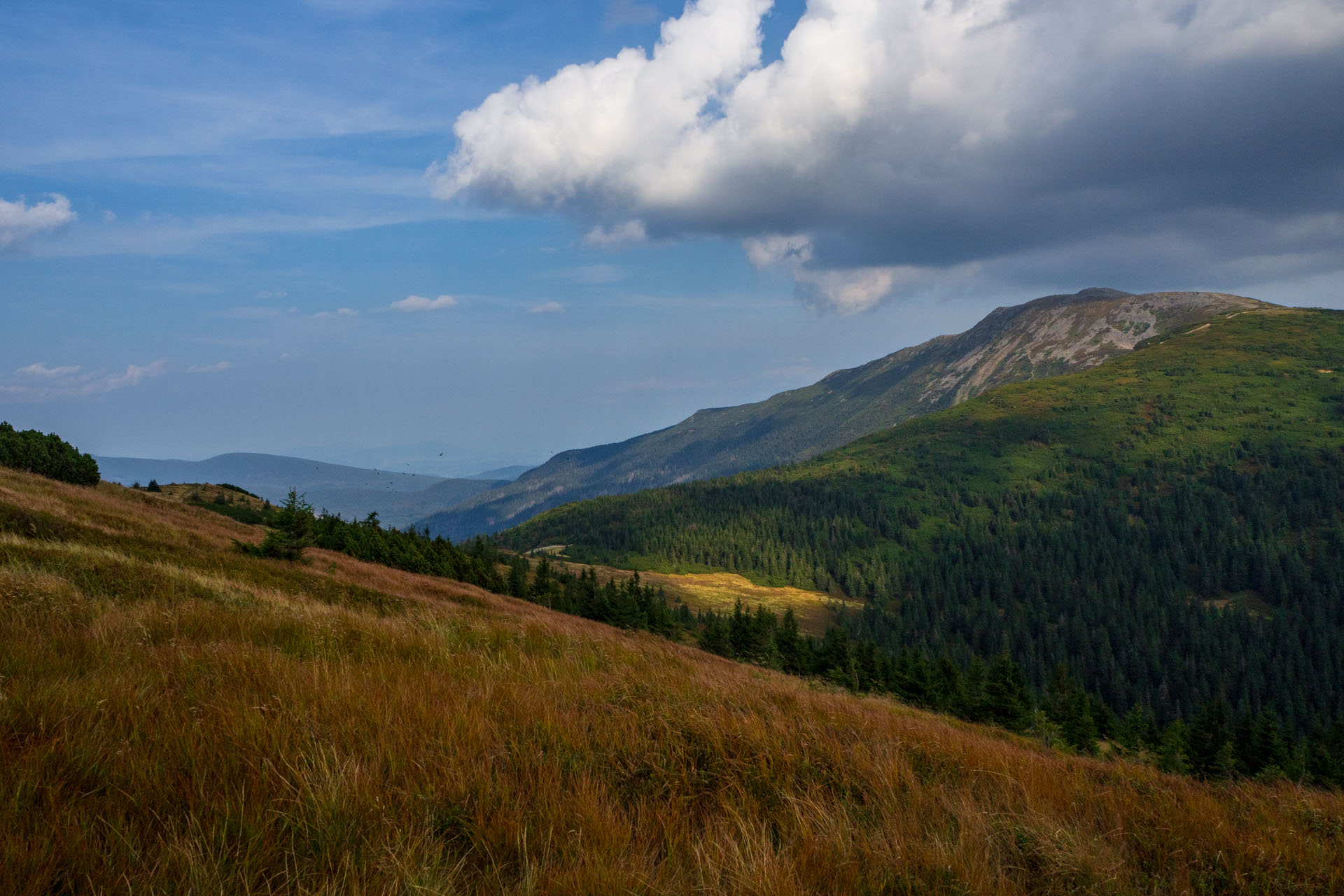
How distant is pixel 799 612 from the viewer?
182000mm

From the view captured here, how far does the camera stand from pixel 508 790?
132 inches

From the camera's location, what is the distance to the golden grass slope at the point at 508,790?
8.73ft

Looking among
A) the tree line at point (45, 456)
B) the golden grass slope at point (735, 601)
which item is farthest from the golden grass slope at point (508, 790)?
the golden grass slope at point (735, 601)

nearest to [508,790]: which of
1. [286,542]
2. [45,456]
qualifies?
[286,542]

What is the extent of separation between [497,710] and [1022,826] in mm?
3620

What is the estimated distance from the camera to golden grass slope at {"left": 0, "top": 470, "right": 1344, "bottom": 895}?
2.66m

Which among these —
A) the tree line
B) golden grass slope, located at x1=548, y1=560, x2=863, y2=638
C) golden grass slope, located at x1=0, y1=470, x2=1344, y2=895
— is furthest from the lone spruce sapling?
golden grass slope, located at x1=548, y1=560, x2=863, y2=638

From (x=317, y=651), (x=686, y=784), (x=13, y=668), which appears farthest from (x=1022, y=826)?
(x=13, y=668)

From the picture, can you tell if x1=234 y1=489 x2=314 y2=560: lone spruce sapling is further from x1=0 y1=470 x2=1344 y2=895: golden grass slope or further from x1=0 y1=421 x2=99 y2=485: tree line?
x1=0 y1=421 x2=99 y2=485: tree line

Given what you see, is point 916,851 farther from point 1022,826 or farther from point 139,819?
point 139,819

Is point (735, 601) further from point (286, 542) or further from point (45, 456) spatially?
point (286, 542)

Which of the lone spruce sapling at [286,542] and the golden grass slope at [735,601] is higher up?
the lone spruce sapling at [286,542]

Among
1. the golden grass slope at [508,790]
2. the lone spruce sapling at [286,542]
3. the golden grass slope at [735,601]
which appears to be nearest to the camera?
the golden grass slope at [508,790]

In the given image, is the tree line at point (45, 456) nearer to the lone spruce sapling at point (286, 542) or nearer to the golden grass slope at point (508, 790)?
the lone spruce sapling at point (286, 542)
